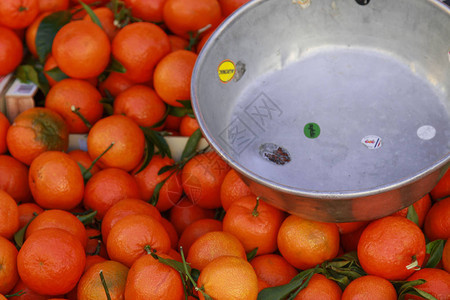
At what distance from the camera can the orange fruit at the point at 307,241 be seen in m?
1.33

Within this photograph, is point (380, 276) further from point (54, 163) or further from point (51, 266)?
point (54, 163)

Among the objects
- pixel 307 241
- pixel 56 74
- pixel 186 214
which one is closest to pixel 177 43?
pixel 56 74

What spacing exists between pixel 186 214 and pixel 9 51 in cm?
96

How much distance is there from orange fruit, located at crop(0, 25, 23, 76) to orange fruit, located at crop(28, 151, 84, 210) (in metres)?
0.58

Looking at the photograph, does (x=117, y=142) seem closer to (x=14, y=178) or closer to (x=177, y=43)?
(x=14, y=178)

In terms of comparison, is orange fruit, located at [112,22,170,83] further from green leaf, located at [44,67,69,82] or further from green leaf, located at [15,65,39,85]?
green leaf, located at [15,65,39,85]

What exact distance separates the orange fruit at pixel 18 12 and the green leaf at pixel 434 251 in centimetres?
169

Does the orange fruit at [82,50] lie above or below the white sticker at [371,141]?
below

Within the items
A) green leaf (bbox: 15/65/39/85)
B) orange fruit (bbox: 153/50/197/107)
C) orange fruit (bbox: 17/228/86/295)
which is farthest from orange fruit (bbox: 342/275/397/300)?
green leaf (bbox: 15/65/39/85)

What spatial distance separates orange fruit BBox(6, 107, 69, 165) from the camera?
1.71m

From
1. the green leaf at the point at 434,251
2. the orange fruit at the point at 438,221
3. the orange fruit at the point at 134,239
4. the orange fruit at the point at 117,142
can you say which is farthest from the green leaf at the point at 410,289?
the orange fruit at the point at 117,142

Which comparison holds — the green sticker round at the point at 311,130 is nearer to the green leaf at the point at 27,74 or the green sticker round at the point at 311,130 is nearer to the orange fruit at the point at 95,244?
the orange fruit at the point at 95,244

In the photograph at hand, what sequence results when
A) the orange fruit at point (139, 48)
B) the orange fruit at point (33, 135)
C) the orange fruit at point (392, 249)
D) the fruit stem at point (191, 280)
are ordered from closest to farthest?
the fruit stem at point (191, 280) → the orange fruit at point (392, 249) → the orange fruit at point (33, 135) → the orange fruit at point (139, 48)

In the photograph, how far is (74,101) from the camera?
1.86 meters
